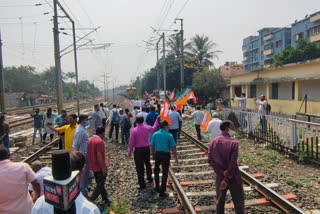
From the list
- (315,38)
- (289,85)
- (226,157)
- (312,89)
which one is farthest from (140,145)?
(315,38)

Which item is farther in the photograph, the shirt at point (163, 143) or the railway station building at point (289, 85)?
the railway station building at point (289, 85)

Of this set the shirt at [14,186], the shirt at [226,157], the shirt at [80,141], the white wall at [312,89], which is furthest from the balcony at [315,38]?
the shirt at [14,186]

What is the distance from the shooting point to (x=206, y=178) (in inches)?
255

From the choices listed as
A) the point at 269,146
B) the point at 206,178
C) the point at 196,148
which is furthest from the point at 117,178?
the point at 269,146

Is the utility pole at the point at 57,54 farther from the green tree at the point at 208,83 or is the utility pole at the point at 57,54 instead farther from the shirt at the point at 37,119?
the green tree at the point at 208,83

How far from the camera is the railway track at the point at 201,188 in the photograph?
4730 mm

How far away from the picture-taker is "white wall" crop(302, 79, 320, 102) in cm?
1725

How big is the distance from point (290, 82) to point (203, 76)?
33.0ft

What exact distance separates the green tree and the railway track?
1965 centimetres

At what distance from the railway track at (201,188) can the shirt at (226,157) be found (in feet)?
3.38

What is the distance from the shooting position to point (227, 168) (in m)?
3.85

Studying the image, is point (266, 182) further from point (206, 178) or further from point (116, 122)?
point (116, 122)

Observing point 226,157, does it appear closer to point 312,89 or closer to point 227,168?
point 227,168

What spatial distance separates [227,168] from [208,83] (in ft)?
79.9
